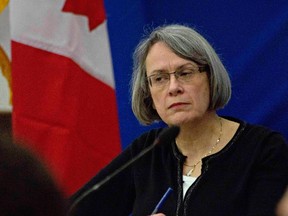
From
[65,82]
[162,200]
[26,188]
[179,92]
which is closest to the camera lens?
[26,188]

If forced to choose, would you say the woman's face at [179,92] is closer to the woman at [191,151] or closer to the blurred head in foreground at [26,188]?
the woman at [191,151]

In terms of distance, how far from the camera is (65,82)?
2.73 meters

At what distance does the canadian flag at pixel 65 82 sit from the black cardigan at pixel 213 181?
0.47 metres

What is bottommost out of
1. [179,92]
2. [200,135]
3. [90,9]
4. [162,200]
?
[162,200]

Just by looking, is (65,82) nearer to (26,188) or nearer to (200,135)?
(200,135)

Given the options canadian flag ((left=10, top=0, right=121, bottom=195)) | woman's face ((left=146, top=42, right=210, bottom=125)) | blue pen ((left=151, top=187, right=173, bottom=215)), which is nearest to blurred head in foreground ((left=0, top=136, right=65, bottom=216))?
blue pen ((left=151, top=187, right=173, bottom=215))

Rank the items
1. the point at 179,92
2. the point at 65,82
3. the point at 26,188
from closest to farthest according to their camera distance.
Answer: the point at 26,188, the point at 179,92, the point at 65,82

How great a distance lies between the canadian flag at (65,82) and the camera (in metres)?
2.71

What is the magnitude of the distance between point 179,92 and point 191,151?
6.8 inches

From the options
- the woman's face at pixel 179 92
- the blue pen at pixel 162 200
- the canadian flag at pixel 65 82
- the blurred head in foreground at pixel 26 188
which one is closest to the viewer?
the blurred head in foreground at pixel 26 188

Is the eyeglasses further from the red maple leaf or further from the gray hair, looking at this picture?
the red maple leaf

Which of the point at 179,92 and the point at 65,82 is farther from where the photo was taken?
the point at 65,82

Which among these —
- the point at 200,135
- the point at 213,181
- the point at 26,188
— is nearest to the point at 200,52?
the point at 200,135

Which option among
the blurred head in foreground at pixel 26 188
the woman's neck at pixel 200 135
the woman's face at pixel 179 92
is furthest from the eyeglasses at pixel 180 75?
the blurred head in foreground at pixel 26 188
